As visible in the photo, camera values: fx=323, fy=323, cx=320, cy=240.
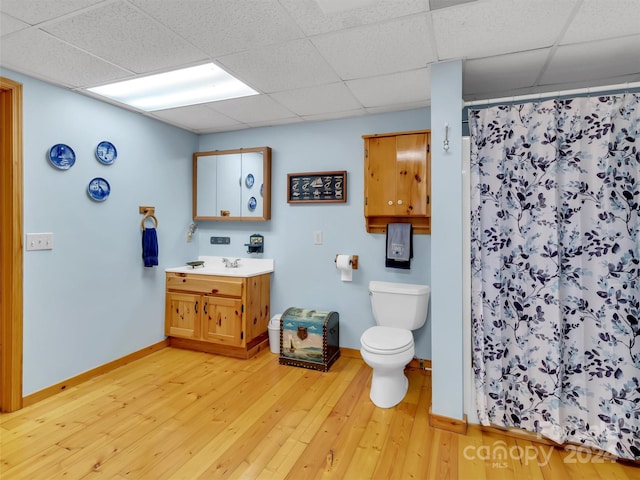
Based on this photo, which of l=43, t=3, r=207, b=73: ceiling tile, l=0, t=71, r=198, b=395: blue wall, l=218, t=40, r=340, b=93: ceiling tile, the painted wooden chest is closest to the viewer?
l=43, t=3, r=207, b=73: ceiling tile

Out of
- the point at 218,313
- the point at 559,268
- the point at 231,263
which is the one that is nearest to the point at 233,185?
the point at 231,263

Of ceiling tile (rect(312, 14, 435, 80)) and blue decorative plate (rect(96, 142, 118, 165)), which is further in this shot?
blue decorative plate (rect(96, 142, 118, 165))

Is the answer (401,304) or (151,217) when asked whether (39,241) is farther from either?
(401,304)

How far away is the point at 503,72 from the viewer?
2217 mm

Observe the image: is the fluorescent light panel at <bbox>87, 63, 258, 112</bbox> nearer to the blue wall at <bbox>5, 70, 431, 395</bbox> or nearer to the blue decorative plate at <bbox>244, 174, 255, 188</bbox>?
the blue wall at <bbox>5, 70, 431, 395</bbox>

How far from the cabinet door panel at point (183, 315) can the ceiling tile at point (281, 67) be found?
6.94 ft

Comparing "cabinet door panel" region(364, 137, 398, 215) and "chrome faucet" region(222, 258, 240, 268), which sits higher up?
"cabinet door panel" region(364, 137, 398, 215)

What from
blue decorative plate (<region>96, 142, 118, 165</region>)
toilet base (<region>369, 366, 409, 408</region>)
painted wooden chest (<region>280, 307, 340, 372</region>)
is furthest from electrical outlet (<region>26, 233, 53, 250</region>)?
toilet base (<region>369, 366, 409, 408</region>)

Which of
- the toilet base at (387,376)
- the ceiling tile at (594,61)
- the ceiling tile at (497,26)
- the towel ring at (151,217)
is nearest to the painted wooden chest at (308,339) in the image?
the toilet base at (387,376)

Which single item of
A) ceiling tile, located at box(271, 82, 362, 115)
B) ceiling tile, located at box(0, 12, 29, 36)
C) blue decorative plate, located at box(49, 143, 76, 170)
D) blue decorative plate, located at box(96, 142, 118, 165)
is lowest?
blue decorative plate, located at box(49, 143, 76, 170)

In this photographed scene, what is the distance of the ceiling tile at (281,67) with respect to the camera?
196cm

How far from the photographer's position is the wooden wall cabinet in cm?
270

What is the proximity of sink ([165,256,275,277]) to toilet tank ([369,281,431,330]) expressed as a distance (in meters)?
1.24

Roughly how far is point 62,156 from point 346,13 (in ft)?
7.59
